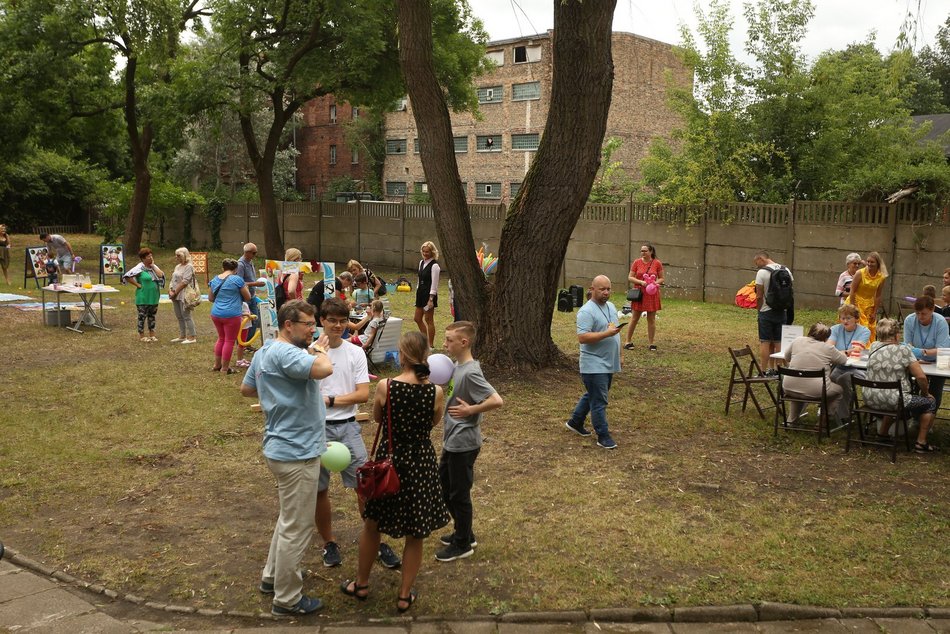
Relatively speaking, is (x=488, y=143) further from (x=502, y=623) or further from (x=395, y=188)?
(x=502, y=623)

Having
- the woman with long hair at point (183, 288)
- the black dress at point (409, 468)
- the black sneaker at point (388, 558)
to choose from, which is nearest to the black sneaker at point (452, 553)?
the black sneaker at point (388, 558)

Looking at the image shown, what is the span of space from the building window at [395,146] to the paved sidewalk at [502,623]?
45385 mm

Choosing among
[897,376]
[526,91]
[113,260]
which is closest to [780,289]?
[897,376]

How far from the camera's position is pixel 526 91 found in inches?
1780

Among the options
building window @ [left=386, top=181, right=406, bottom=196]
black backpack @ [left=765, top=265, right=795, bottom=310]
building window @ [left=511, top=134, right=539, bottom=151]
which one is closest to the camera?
black backpack @ [left=765, top=265, right=795, bottom=310]

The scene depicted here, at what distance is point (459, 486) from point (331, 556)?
94cm

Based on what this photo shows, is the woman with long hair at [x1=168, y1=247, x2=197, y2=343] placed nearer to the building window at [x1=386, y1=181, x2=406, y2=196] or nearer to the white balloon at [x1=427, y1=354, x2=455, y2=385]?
the white balloon at [x1=427, y1=354, x2=455, y2=385]

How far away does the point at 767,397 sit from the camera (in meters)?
10.6

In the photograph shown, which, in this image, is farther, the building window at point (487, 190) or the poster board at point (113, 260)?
the building window at point (487, 190)

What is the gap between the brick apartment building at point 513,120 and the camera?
43.8m

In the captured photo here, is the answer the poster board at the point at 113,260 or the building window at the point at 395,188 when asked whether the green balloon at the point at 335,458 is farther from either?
the building window at the point at 395,188

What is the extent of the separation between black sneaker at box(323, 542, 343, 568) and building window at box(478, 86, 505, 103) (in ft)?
139

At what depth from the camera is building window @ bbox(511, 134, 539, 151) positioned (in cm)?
4544

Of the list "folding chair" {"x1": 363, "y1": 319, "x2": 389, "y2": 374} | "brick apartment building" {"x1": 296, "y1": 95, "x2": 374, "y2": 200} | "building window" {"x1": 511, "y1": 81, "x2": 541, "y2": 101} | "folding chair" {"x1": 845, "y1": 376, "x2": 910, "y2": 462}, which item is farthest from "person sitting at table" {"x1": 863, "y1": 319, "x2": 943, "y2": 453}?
"brick apartment building" {"x1": 296, "y1": 95, "x2": 374, "y2": 200}
